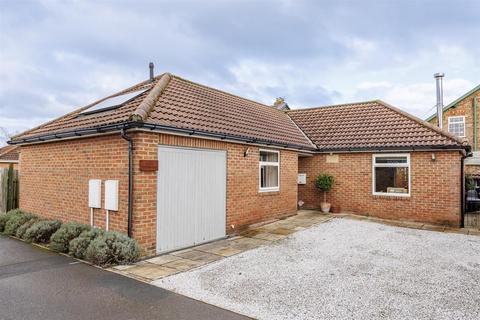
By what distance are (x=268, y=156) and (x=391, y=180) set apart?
504 centimetres

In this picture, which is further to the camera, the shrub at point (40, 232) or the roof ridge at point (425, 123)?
the roof ridge at point (425, 123)

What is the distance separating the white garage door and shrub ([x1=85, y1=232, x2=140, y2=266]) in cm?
72

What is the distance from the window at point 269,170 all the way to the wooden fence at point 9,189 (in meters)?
8.95

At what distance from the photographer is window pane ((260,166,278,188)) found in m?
10.5

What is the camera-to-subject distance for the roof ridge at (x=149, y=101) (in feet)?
21.1

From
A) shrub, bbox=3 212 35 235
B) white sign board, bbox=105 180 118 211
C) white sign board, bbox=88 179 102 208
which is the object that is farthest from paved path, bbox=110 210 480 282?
shrub, bbox=3 212 35 235

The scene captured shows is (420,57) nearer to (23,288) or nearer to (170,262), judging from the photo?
(170,262)

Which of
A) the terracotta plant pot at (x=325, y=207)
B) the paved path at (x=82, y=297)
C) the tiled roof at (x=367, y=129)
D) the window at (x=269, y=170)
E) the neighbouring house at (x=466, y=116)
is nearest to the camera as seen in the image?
the paved path at (x=82, y=297)

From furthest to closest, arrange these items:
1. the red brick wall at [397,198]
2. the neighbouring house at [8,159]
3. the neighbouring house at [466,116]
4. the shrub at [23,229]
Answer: the neighbouring house at [8,159] < the neighbouring house at [466,116] < the red brick wall at [397,198] < the shrub at [23,229]

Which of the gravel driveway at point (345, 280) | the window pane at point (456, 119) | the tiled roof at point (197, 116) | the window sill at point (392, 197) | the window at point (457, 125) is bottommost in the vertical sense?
the gravel driveway at point (345, 280)

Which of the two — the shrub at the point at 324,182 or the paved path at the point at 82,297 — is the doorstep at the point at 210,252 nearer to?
the paved path at the point at 82,297

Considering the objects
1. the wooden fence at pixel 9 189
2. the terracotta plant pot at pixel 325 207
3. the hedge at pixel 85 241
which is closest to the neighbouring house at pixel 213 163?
the hedge at pixel 85 241

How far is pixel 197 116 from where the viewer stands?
863cm

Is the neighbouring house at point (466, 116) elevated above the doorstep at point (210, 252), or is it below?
above
